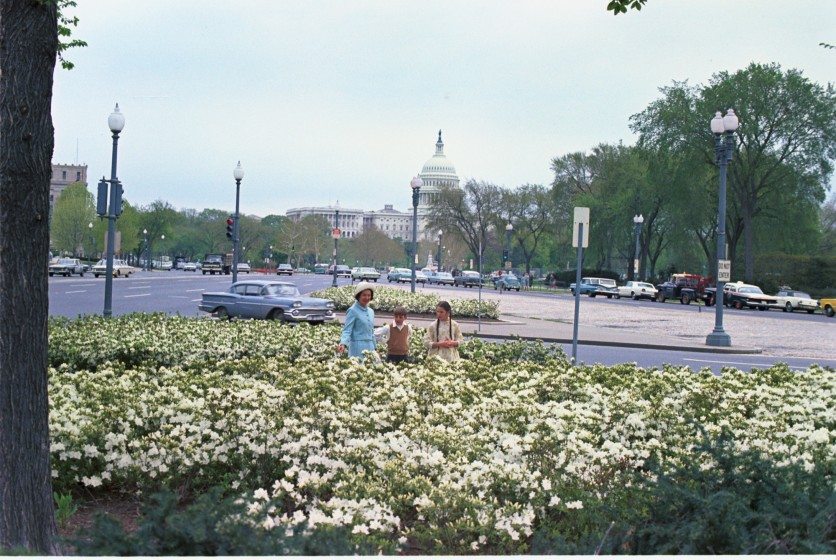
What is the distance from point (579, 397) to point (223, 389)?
3.70 m

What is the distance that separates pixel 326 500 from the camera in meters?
6.82

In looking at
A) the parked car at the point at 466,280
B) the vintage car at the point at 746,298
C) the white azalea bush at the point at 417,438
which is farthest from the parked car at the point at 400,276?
the white azalea bush at the point at 417,438

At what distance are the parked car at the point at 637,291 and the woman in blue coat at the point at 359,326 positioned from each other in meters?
62.0

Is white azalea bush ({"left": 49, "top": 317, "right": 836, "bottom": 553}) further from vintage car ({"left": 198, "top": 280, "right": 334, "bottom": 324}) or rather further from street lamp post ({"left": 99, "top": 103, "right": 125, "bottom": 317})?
vintage car ({"left": 198, "top": 280, "right": 334, "bottom": 324})

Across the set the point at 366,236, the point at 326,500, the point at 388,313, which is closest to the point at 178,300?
the point at 388,313

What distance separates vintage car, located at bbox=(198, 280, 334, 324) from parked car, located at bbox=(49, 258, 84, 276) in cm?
5488

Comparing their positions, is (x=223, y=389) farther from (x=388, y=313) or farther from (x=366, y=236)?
(x=366, y=236)

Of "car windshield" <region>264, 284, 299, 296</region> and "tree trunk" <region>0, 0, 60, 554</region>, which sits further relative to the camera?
"car windshield" <region>264, 284, 299, 296</region>

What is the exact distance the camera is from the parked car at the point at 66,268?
8019 cm

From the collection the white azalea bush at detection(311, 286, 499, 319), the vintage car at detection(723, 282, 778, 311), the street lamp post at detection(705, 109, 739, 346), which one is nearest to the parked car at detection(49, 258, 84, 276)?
the white azalea bush at detection(311, 286, 499, 319)

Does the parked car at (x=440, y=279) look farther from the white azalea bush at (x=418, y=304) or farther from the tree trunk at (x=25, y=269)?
the tree trunk at (x=25, y=269)

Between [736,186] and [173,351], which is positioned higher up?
[736,186]

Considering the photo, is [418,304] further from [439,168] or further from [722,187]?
[439,168]

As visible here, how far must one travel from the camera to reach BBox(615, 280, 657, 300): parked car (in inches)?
2881
